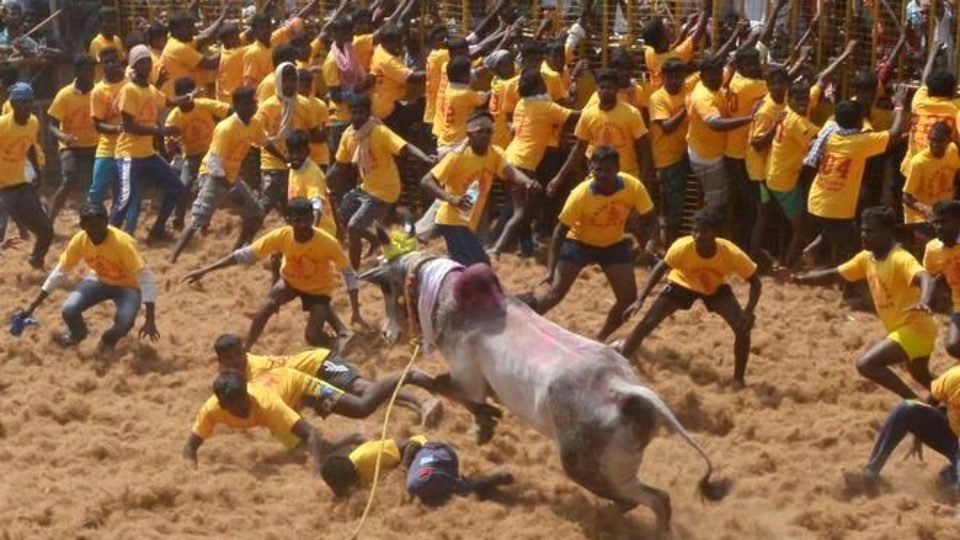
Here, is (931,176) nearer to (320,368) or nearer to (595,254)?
(595,254)

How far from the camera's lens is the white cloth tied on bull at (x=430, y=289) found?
10055 millimetres

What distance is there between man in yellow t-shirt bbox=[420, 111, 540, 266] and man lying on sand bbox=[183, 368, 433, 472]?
2.39 meters

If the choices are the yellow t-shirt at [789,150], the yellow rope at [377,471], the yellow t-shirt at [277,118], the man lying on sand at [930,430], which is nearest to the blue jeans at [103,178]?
the yellow t-shirt at [277,118]

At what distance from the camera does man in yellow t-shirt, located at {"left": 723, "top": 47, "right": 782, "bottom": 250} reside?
47.7 ft

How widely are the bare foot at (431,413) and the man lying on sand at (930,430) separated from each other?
2.65 metres

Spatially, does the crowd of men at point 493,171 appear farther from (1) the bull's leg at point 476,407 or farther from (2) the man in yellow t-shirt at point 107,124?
(1) the bull's leg at point 476,407

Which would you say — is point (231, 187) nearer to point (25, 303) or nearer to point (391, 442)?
point (25, 303)

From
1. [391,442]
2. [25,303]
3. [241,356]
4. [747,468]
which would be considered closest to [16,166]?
[25,303]

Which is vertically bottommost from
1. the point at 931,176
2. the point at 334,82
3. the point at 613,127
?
the point at 334,82

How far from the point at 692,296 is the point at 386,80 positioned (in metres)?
5.55

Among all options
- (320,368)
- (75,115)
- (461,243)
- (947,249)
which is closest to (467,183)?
(461,243)

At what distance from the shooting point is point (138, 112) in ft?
53.1

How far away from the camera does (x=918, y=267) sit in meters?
10.8

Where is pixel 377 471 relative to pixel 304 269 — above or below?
above
